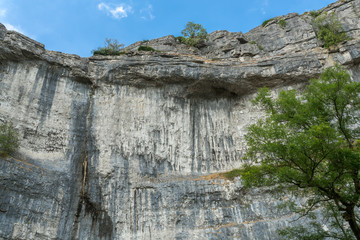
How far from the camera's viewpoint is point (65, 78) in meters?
22.3

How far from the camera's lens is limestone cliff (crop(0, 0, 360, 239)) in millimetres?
18078

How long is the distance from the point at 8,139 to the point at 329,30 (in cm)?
2407

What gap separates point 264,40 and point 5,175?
22275mm

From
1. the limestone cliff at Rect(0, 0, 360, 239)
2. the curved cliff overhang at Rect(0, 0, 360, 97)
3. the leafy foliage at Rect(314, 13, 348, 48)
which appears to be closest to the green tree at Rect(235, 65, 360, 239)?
the limestone cliff at Rect(0, 0, 360, 239)

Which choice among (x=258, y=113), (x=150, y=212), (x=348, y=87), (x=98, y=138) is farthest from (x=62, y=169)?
(x=348, y=87)

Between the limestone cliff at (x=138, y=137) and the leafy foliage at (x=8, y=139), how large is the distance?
20.8 inches

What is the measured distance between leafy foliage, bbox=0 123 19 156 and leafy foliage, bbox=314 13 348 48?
22222mm

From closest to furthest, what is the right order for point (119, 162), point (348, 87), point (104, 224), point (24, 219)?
point (348, 87) < point (24, 219) < point (104, 224) < point (119, 162)

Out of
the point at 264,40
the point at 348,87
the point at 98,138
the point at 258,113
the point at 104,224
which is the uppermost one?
the point at 264,40

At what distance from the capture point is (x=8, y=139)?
1803 centimetres

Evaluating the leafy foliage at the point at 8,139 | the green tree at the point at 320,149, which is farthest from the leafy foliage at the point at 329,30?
the leafy foliage at the point at 8,139

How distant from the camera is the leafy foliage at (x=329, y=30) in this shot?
24.8 meters

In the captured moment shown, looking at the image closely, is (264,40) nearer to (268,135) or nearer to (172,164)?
(172,164)

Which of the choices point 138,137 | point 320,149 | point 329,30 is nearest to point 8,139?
point 138,137
